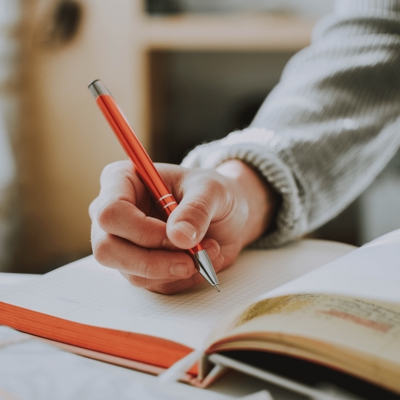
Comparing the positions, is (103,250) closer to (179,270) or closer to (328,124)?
(179,270)

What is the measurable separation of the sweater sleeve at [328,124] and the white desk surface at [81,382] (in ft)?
0.91

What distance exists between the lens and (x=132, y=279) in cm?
42

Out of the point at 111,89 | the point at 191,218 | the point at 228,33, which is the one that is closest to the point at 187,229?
the point at 191,218

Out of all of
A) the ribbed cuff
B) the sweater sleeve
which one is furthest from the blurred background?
the ribbed cuff

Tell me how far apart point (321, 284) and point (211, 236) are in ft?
0.55

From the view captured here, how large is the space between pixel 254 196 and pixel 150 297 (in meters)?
0.20

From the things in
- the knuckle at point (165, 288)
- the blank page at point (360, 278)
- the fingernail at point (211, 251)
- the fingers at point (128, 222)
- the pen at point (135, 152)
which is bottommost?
the knuckle at point (165, 288)

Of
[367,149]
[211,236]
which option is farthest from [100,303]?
[367,149]

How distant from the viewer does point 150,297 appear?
1.34 ft

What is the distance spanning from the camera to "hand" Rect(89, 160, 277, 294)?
394 mm

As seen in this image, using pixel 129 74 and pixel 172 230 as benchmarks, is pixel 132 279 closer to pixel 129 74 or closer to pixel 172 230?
pixel 172 230

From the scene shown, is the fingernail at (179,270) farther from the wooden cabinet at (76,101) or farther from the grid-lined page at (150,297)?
the wooden cabinet at (76,101)

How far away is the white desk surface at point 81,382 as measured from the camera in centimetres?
27

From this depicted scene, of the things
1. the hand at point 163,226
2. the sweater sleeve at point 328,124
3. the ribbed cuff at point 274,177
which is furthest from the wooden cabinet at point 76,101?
the hand at point 163,226
